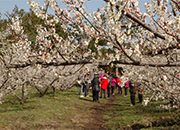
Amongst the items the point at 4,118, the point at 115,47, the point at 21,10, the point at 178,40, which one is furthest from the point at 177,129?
the point at 21,10

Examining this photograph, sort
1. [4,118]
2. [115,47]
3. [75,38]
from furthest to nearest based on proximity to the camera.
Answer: [4,118], [75,38], [115,47]

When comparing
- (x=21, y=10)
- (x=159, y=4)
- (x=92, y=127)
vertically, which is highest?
(x=21, y=10)

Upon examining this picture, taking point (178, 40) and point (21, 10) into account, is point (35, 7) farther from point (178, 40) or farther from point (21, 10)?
point (21, 10)

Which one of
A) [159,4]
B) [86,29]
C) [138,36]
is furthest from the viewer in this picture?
[138,36]

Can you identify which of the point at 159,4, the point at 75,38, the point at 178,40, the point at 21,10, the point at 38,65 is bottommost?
the point at 38,65

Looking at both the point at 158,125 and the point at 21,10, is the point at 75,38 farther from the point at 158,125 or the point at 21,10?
the point at 21,10

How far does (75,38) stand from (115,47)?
205cm

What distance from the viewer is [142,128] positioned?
7.38 meters

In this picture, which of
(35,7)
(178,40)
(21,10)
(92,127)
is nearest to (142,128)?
(92,127)

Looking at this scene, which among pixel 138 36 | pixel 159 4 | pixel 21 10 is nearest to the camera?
pixel 159 4

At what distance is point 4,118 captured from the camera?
26.0 ft

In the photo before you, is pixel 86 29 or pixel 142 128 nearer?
pixel 86 29

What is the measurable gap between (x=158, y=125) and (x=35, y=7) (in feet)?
19.2

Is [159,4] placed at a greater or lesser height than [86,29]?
greater
